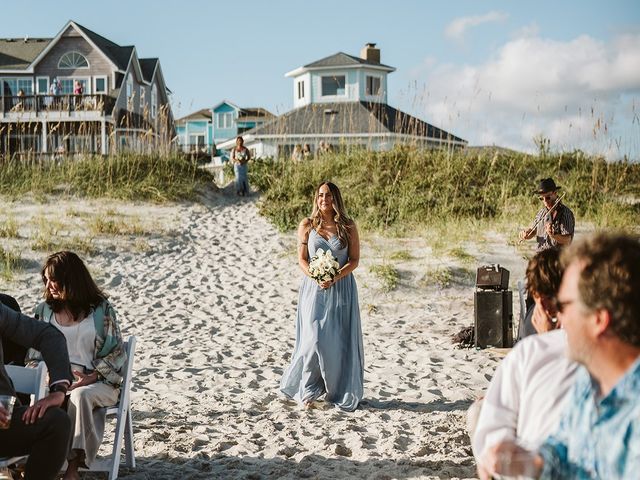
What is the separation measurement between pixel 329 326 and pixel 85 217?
1129 cm

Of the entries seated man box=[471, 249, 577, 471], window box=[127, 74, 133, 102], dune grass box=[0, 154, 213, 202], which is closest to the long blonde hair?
seated man box=[471, 249, 577, 471]

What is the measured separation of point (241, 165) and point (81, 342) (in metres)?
16.3

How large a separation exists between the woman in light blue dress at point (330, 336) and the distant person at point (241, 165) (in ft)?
44.8

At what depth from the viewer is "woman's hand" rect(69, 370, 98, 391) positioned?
4.80m

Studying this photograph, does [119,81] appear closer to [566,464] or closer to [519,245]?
[519,245]

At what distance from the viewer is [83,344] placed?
495 cm

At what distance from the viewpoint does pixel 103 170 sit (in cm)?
1970

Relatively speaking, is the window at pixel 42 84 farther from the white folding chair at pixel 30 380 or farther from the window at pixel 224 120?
the white folding chair at pixel 30 380

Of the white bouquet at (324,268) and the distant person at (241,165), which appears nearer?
the white bouquet at (324,268)

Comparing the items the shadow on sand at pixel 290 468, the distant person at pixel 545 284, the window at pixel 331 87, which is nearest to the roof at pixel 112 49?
the window at pixel 331 87

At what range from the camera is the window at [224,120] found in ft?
186

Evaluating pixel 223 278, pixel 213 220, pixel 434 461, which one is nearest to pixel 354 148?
pixel 213 220

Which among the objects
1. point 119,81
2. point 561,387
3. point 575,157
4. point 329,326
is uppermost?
point 119,81

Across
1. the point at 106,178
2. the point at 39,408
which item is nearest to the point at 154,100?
the point at 106,178
